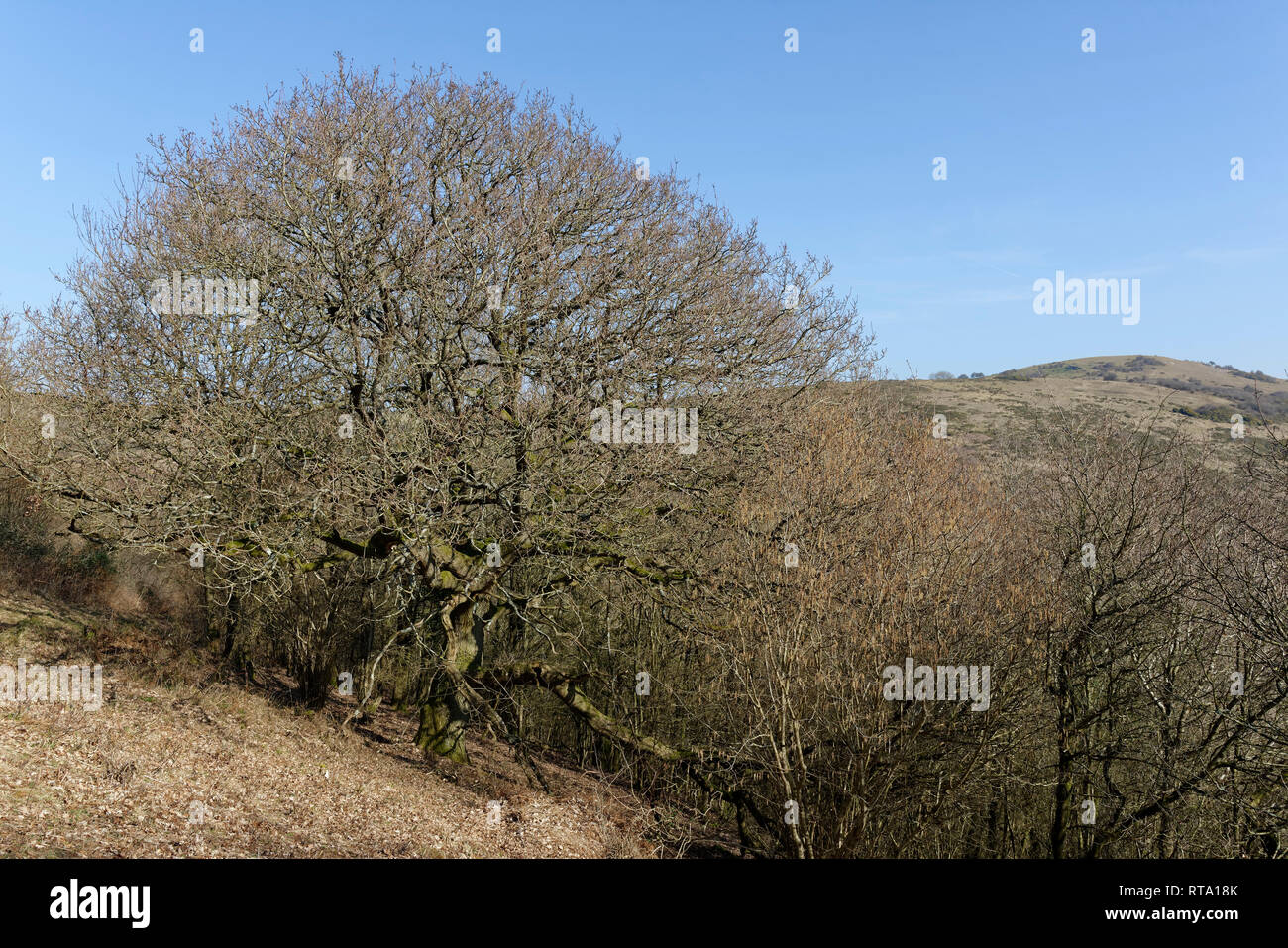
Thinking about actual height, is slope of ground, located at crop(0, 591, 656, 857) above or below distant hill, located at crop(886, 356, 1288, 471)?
below

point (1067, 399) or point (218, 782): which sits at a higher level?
point (1067, 399)

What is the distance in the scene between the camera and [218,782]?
422 inches

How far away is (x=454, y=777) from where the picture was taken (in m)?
13.8

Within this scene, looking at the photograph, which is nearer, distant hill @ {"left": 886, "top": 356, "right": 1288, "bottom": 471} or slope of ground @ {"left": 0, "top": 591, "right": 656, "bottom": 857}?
slope of ground @ {"left": 0, "top": 591, "right": 656, "bottom": 857}

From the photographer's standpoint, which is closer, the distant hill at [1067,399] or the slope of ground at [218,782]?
the slope of ground at [218,782]

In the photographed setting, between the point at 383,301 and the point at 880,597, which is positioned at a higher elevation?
the point at 383,301

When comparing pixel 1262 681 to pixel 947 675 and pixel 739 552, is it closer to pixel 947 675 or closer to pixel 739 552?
pixel 947 675

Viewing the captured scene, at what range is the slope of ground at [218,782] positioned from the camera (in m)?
9.05

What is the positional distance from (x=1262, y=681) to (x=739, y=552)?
7830 millimetres

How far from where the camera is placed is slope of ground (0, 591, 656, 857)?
9.05 m

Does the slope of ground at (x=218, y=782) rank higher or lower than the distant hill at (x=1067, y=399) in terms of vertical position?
lower
